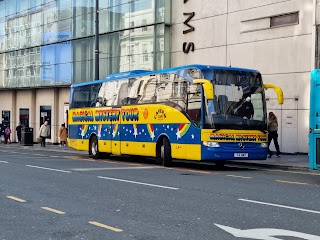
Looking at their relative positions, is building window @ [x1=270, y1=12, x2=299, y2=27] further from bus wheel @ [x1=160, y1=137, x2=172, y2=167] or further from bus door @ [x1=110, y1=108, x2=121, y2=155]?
bus wheel @ [x1=160, y1=137, x2=172, y2=167]

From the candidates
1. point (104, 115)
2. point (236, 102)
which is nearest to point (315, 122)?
point (236, 102)

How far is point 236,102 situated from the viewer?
1783 centimetres

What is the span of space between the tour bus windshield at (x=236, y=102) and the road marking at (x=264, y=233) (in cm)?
987

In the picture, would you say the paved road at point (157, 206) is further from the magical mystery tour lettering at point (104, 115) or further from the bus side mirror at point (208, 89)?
the magical mystery tour lettering at point (104, 115)

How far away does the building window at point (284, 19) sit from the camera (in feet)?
81.2

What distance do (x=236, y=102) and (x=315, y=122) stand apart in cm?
413

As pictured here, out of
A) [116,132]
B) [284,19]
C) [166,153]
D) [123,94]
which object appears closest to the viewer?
[166,153]

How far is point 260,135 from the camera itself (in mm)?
18219

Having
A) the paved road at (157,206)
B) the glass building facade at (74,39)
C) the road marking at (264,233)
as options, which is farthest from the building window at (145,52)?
the road marking at (264,233)

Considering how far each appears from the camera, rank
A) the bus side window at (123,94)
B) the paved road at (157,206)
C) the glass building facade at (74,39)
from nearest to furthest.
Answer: the paved road at (157,206)
the bus side window at (123,94)
the glass building facade at (74,39)

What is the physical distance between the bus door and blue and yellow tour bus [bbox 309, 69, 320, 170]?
10.2m

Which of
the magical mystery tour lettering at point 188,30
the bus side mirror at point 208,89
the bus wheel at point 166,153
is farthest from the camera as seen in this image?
the magical mystery tour lettering at point 188,30

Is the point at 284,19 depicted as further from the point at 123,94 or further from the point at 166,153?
the point at 166,153

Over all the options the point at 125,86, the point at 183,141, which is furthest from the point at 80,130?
the point at 183,141
